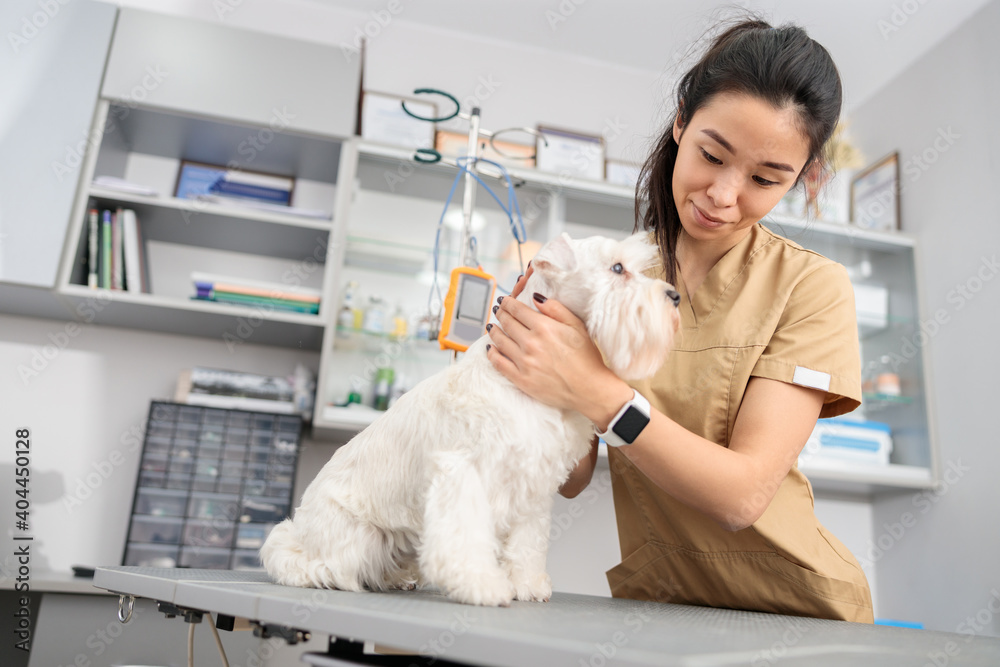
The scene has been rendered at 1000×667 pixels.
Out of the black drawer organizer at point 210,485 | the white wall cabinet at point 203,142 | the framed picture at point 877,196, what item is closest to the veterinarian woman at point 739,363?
the black drawer organizer at point 210,485

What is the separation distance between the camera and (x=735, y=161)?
3.71ft

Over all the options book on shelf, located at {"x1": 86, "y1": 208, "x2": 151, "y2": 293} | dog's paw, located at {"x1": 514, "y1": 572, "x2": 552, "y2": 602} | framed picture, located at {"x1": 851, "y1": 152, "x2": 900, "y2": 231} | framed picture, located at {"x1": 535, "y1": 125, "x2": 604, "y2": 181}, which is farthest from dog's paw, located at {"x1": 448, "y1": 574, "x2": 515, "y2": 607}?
framed picture, located at {"x1": 851, "y1": 152, "x2": 900, "y2": 231}

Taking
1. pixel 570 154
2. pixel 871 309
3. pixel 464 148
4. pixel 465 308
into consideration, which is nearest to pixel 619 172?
pixel 570 154

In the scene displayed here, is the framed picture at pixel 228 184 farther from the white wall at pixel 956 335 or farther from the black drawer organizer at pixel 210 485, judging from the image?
the white wall at pixel 956 335

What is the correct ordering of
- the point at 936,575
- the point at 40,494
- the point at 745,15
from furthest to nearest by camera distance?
1. the point at 936,575
2. the point at 40,494
3. the point at 745,15

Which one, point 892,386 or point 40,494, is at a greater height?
point 892,386

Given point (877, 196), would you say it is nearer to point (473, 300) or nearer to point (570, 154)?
point (570, 154)

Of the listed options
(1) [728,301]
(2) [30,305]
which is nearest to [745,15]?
(1) [728,301]

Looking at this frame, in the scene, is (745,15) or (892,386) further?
(892,386)

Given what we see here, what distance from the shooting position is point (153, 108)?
8.55ft

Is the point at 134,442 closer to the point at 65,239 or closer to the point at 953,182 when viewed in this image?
the point at 65,239

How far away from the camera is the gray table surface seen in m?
0.53

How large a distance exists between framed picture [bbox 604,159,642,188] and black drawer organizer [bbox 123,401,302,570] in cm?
182

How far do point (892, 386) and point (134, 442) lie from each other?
3.39 meters
